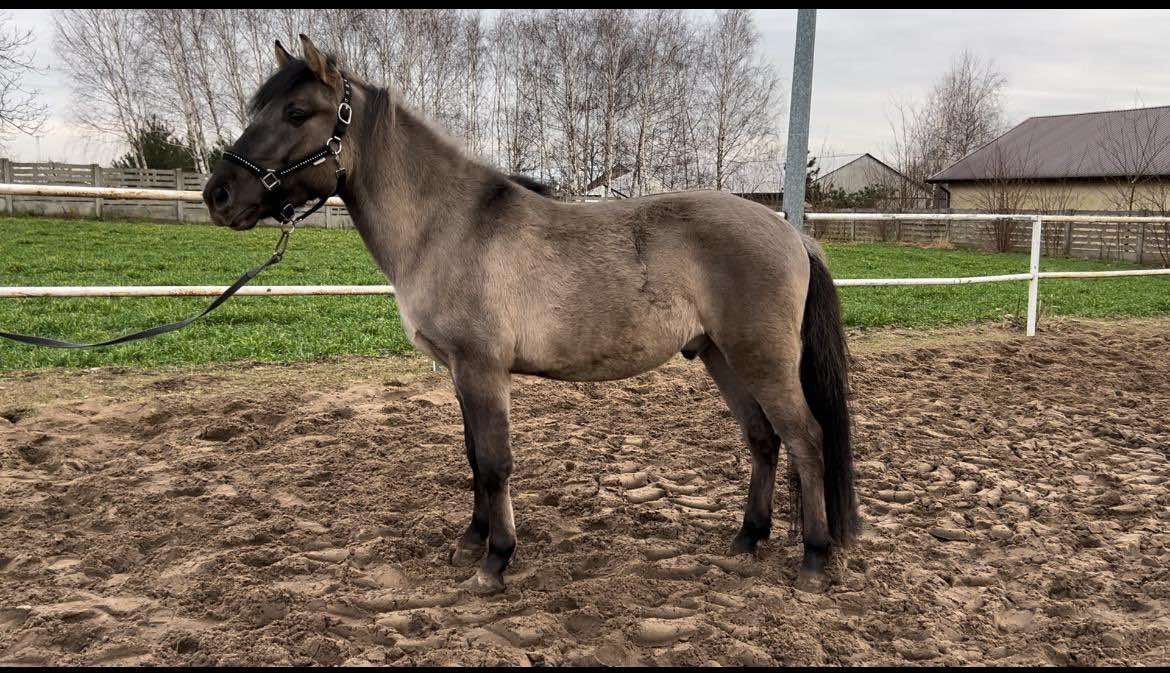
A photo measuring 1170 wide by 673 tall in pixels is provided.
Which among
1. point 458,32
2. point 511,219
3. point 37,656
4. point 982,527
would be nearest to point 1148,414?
point 982,527

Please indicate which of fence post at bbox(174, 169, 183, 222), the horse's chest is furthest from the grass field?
the horse's chest

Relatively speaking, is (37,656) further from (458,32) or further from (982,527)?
(458,32)

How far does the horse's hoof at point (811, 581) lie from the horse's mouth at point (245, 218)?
8.42 feet

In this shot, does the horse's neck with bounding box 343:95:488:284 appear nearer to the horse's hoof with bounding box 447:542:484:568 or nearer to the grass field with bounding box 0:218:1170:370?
the horse's hoof with bounding box 447:542:484:568

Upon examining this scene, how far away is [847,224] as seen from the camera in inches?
1086

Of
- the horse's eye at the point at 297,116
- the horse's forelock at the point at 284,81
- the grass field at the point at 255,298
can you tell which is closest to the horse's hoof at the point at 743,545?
the horse's eye at the point at 297,116

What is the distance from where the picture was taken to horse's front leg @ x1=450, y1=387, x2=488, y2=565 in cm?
306

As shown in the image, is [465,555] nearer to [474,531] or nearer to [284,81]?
[474,531]

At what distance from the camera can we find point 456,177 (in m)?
3.05

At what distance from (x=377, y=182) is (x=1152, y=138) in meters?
33.3

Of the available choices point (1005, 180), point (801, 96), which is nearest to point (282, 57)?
point (801, 96)

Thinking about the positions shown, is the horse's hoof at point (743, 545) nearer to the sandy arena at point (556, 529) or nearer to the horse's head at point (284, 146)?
the sandy arena at point (556, 529)

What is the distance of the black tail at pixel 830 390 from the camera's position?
123 inches

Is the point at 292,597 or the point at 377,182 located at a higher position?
the point at 377,182
